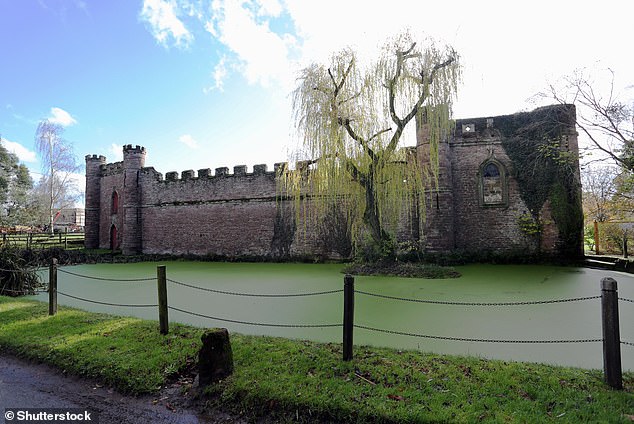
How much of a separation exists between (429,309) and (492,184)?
7.67 m

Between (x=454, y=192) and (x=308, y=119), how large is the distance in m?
5.91

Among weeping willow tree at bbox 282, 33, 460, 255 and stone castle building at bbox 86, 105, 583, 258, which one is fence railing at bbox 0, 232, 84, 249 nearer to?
stone castle building at bbox 86, 105, 583, 258

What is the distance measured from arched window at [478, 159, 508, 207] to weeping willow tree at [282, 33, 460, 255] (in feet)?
10.9

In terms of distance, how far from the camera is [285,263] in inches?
511

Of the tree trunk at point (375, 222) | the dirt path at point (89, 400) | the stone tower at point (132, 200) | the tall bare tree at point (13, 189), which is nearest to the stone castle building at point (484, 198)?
the tree trunk at point (375, 222)

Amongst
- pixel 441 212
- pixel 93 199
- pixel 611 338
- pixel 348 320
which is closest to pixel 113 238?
pixel 93 199

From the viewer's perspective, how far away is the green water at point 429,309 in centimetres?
373

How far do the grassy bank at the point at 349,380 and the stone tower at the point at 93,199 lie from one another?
16986 mm

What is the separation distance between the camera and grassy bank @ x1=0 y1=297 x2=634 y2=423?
237 cm

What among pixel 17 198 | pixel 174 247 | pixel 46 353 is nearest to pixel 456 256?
pixel 46 353

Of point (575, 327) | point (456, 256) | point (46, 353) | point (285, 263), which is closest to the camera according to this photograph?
point (46, 353)

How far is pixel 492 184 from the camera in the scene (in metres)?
11.3

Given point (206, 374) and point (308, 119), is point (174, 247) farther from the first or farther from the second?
point (206, 374)

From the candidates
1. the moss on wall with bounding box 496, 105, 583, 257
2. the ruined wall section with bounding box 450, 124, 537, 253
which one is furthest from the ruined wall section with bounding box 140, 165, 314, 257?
the moss on wall with bounding box 496, 105, 583, 257
